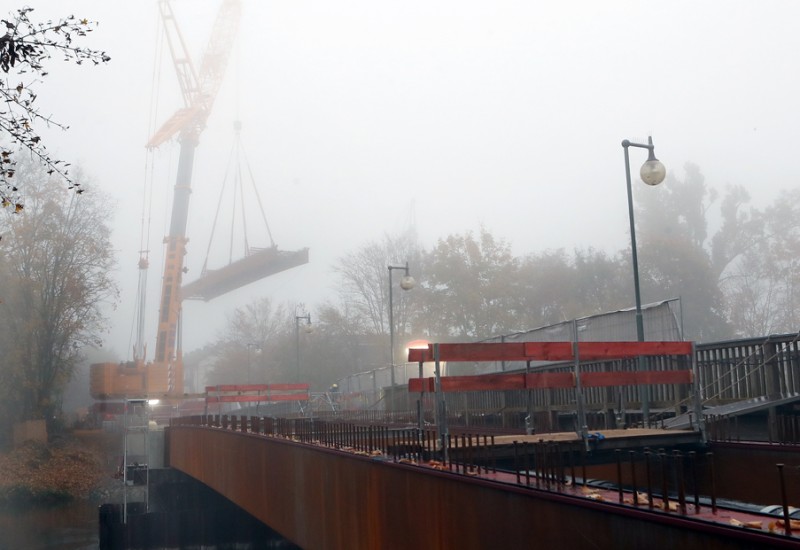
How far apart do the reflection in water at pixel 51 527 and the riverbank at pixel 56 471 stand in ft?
2.41

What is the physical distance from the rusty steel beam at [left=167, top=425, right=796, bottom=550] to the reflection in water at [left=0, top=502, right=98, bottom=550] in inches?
768

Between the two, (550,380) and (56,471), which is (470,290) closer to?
(56,471)

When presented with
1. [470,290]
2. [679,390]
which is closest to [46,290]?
[470,290]

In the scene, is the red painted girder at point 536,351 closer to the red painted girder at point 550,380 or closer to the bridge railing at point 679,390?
the red painted girder at point 550,380

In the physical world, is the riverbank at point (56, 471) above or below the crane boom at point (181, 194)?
below

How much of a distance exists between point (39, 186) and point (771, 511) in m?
51.0

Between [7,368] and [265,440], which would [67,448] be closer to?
[7,368]

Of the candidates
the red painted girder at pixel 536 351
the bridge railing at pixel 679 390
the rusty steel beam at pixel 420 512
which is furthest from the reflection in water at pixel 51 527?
the red painted girder at pixel 536 351

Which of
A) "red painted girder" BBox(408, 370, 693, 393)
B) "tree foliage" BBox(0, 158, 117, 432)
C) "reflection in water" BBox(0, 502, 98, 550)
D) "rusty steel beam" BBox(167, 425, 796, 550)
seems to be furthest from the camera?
"tree foliage" BBox(0, 158, 117, 432)

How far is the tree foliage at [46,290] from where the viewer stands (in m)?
48.7

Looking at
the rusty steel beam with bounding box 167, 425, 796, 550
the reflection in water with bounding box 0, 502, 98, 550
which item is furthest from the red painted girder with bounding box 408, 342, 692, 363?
the reflection in water with bounding box 0, 502, 98, 550

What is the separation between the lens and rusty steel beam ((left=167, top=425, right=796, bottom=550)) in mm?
6449

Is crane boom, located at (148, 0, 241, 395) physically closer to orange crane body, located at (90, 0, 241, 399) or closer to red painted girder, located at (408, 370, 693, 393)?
orange crane body, located at (90, 0, 241, 399)

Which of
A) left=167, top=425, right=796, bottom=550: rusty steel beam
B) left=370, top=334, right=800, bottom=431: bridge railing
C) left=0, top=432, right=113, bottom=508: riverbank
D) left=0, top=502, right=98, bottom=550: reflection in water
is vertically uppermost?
left=370, top=334, right=800, bottom=431: bridge railing
